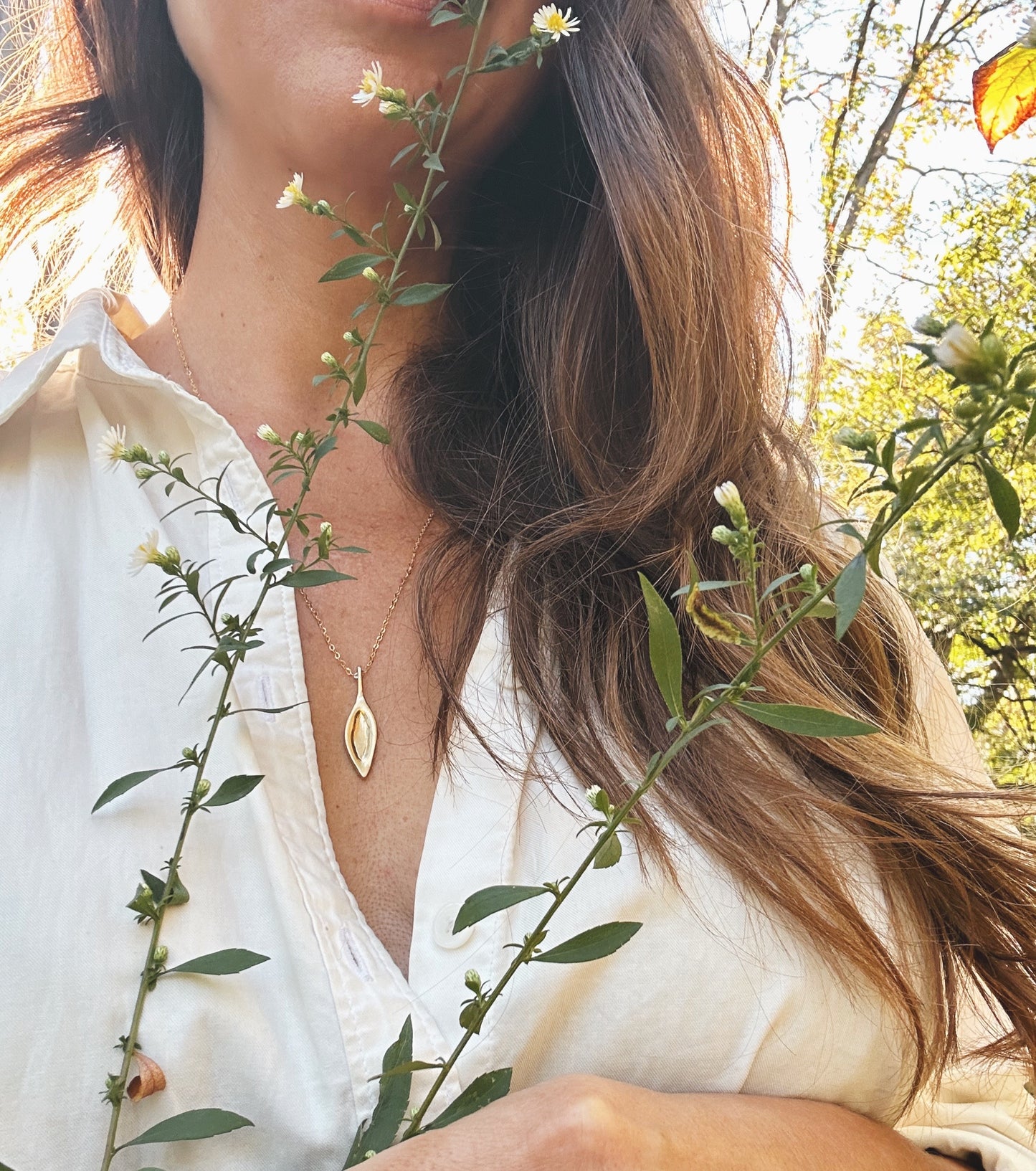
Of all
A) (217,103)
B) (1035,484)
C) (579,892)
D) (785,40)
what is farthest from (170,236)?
(785,40)

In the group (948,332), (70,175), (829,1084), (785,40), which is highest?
(785,40)

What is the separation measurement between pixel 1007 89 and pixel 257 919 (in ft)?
2.60

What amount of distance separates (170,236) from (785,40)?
753 cm

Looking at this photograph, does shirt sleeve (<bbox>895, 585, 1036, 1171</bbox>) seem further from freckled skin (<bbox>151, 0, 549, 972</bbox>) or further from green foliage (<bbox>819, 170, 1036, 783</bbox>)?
green foliage (<bbox>819, 170, 1036, 783</bbox>)

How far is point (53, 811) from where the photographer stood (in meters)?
0.88

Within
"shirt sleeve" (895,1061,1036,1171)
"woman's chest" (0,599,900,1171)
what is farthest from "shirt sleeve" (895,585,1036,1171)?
"woman's chest" (0,599,900,1171)

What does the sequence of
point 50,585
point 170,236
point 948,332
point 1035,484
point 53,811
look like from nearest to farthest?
point 948,332 < point 53,811 < point 50,585 < point 170,236 < point 1035,484

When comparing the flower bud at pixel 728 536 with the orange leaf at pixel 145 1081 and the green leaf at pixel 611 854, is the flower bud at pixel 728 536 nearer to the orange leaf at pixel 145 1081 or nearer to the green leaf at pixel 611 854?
the green leaf at pixel 611 854

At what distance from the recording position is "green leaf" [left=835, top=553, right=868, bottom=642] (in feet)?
1.42

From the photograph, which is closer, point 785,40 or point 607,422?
point 607,422

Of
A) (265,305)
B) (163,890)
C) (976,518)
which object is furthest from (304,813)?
(976,518)

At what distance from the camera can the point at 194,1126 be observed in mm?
643

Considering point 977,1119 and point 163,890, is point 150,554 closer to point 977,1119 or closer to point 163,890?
point 163,890

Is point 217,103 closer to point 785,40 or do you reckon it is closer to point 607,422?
point 607,422
